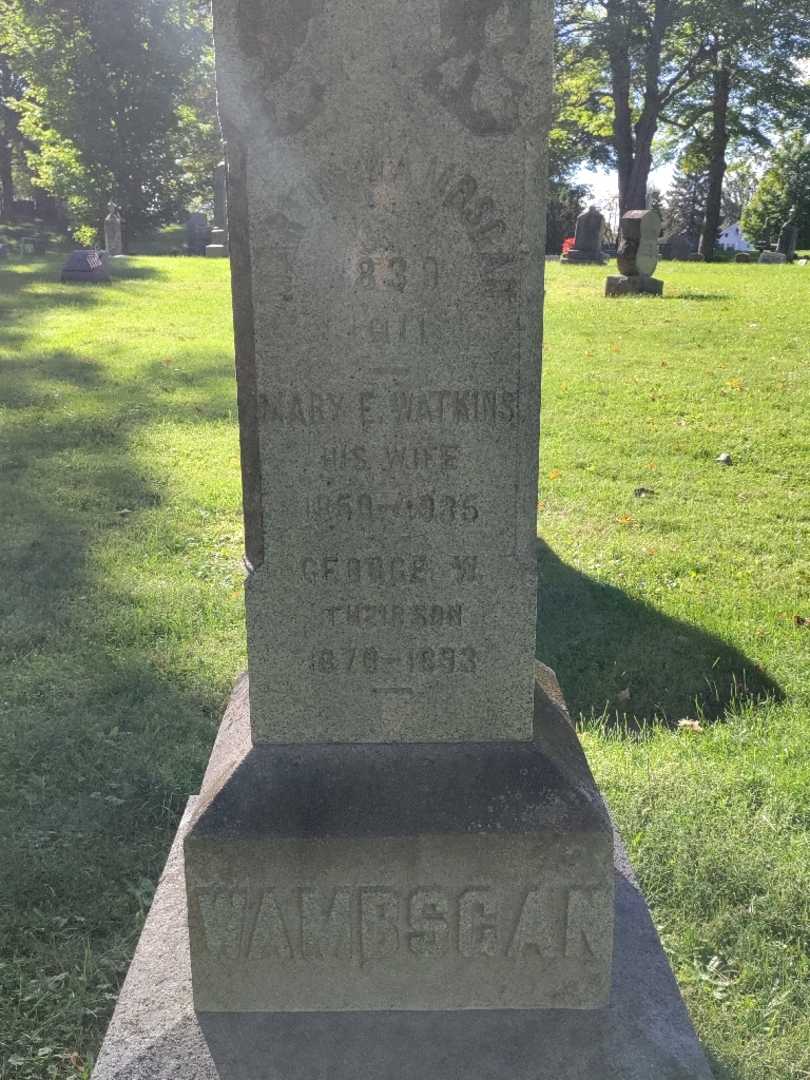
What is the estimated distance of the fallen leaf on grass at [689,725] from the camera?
4027mm

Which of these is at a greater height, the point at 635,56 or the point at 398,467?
the point at 635,56

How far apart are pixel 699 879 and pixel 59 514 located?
4706 millimetres

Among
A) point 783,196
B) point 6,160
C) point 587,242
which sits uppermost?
point 6,160

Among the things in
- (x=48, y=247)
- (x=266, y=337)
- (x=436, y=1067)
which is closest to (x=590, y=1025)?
(x=436, y=1067)

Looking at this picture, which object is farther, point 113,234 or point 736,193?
point 736,193

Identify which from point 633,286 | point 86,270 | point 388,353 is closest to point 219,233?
point 86,270

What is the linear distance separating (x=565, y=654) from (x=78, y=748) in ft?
7.25

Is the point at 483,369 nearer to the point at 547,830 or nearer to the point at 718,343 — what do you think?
the point at 547,830

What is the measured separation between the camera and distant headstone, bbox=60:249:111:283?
59.7 ft

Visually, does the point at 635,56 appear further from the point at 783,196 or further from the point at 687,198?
the point at 687,198

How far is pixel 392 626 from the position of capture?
238cm

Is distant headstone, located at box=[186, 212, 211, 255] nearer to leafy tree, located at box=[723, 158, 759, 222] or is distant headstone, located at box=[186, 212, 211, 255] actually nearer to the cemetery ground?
the cemetery ground

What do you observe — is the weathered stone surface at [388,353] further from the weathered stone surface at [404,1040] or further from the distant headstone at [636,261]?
the distant headstone at [636,261]

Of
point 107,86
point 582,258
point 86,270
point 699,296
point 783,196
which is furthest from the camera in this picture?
point 783,196
